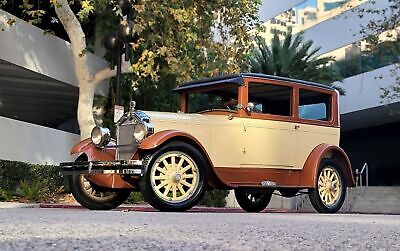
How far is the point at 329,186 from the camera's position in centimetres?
994

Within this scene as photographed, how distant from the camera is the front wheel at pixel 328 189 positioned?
32.0 ft

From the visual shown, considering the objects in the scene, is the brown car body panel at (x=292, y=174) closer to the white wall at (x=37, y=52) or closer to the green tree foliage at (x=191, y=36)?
the green tree foliage at (x=191, y=36)

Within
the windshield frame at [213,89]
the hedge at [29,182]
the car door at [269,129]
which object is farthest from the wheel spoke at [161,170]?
the hedge at [29,182]

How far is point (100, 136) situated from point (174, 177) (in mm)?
1443

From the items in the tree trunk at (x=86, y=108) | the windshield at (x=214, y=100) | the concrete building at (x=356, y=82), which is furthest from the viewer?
the concrete building at (x=356, y=82)

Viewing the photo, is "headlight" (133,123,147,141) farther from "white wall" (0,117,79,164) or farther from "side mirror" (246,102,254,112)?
"white wall" (0,117,79,164)

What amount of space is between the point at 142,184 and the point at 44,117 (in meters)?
18.0

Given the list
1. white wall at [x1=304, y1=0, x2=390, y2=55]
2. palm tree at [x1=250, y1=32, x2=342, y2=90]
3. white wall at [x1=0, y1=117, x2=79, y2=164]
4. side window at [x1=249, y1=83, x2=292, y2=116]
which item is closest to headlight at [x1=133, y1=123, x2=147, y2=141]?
side window at [x1=249, y1=83, x2=292, y2=116]

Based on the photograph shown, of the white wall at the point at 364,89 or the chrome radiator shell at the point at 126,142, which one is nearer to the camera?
the chrome radiator shell at the point at 126,142

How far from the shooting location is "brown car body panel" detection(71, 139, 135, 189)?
28.7 ft

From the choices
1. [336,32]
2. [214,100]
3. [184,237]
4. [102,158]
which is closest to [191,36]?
[214,100]

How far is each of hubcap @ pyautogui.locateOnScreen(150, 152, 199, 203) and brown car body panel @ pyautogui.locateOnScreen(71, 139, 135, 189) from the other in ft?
2.26

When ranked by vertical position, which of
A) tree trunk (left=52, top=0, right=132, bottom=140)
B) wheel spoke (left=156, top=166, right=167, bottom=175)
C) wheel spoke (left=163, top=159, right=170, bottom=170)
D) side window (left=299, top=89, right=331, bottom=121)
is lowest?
wheel spoke (left=156, top=166, right=167, bottom=175)

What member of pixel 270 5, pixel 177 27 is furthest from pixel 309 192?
pixel 270 5
